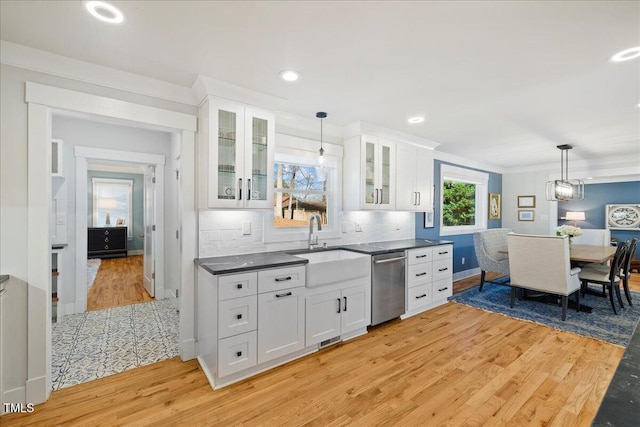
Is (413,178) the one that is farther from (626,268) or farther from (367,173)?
(626,268)

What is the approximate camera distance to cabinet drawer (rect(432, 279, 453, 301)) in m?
4.02

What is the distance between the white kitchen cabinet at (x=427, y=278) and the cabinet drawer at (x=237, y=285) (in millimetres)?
2078

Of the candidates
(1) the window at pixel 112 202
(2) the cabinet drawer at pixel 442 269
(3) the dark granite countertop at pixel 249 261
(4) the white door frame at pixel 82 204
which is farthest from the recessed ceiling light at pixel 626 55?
(1) the window at pixel 112 202

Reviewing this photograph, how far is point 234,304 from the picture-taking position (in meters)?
2.28

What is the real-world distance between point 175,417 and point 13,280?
144 cm

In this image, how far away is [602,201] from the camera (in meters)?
6.88

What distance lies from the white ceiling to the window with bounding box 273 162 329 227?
0.72 m

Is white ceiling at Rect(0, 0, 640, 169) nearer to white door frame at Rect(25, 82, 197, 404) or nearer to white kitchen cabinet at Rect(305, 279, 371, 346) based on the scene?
white door frame at Rect(25, 82, 197, 404)

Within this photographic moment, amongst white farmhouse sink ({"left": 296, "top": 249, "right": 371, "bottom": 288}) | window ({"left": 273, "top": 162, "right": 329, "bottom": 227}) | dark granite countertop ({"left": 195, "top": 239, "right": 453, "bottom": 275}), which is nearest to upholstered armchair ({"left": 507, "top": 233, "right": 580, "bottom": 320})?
dark granite countertop ({"left": 195, "top": 239, "right": 453, "bottom": 275})

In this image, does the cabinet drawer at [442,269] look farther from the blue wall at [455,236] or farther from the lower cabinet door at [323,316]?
the lower cabinet door at [323,316]

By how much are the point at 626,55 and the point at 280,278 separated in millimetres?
3035

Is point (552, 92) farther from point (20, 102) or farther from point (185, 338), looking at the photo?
point (20, 102)

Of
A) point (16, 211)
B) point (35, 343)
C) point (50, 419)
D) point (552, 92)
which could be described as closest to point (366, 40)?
point (552, 92)

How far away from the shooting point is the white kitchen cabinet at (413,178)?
4047 millimetres
